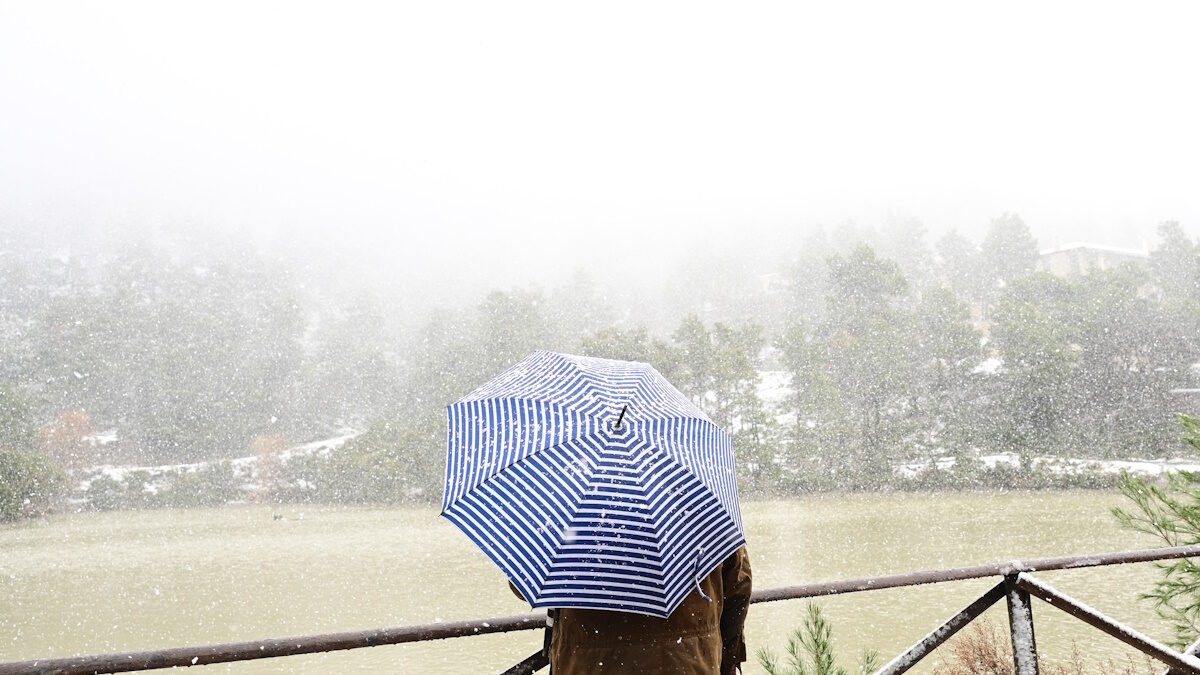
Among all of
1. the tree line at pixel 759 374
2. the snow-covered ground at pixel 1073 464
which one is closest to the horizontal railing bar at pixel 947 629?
the tree line at pixel 759 374

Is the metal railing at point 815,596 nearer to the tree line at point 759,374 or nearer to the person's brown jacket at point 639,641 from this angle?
the person's brown jacket at point 639,641

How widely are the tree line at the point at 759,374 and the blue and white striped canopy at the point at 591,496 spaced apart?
16.4 m

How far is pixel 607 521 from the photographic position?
3.58 ft

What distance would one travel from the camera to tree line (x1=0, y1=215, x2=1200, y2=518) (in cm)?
2055

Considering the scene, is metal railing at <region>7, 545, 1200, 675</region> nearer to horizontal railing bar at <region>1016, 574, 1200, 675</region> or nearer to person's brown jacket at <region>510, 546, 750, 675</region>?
horizontal railing bar at <region>1016, 574, 1200, 675</region>

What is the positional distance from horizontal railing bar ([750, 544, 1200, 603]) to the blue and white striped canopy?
546mm

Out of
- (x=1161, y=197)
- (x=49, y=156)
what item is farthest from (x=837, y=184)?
(x=49, y=156)

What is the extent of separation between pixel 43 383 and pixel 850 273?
33.6m

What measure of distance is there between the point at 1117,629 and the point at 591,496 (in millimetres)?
1402

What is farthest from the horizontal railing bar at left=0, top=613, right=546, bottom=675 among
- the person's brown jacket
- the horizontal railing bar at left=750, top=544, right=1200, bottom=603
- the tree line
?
the tree line

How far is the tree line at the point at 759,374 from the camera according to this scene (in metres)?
20.5

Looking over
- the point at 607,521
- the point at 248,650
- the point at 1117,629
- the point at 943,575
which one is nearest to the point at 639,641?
the point at 607,521

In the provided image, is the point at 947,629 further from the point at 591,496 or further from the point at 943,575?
the point at 591,496

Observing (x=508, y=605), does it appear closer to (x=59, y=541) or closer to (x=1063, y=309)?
(x=59, y=541)
